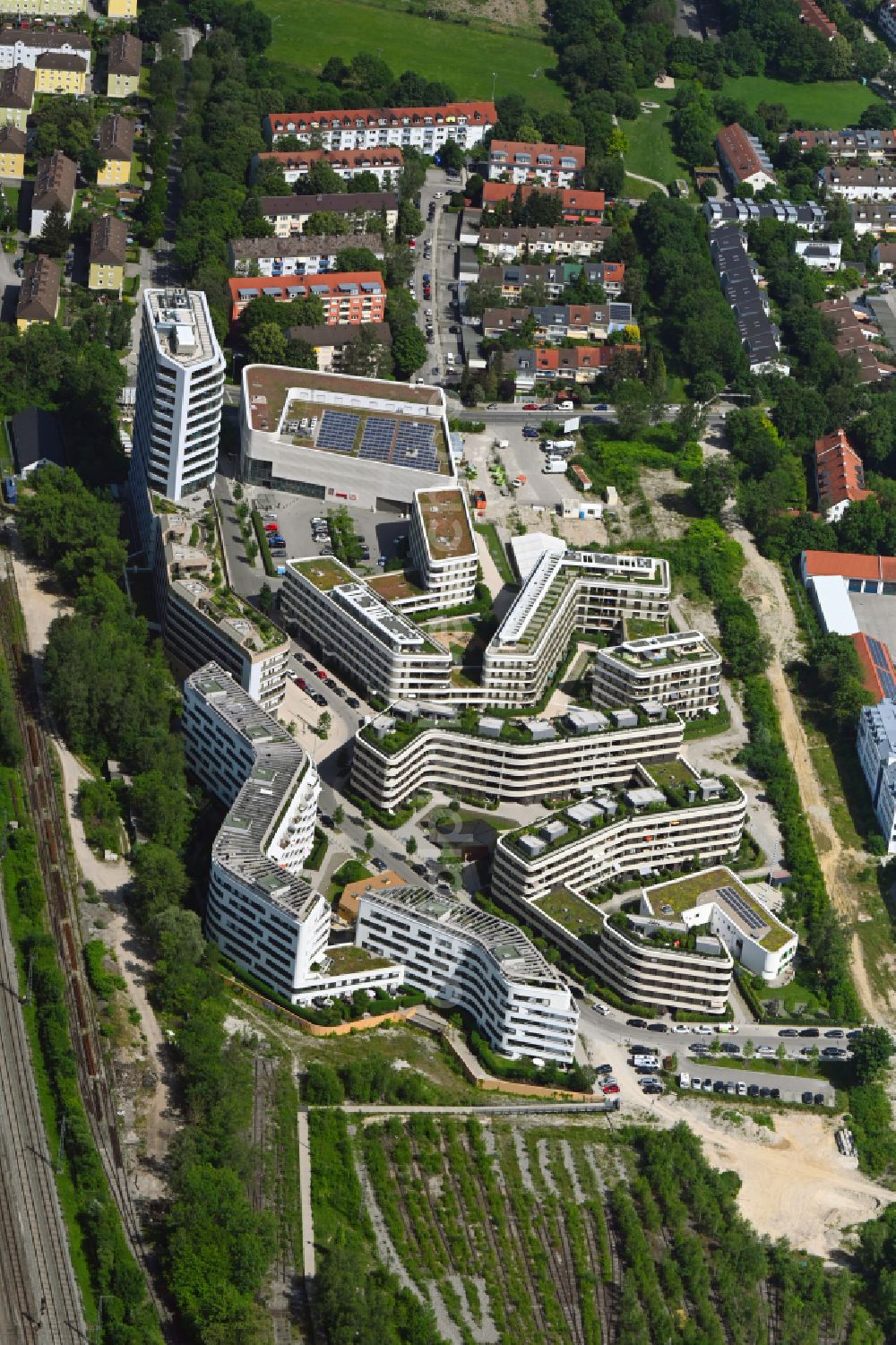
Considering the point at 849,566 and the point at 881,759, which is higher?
the point at 849,566

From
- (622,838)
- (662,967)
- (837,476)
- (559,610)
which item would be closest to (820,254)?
(837,476)

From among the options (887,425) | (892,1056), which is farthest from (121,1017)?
(887,425)

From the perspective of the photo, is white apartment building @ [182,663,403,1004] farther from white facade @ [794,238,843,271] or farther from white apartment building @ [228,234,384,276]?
white facade @ [794,238,843,271]

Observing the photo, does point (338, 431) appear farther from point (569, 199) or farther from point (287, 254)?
point (569, 199)

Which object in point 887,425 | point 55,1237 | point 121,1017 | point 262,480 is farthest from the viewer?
point 887,425

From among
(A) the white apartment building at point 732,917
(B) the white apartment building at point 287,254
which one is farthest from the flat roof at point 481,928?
(B) the white apartment building at point 287,254

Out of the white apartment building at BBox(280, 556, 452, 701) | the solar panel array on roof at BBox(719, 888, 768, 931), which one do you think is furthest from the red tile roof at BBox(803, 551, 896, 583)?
the solar panel array on roof at BBox(719, 888, 768, 931)

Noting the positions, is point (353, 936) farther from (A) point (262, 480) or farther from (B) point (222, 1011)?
(A) point (262, 480)

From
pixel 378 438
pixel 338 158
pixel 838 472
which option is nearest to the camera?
pixel 378 438
